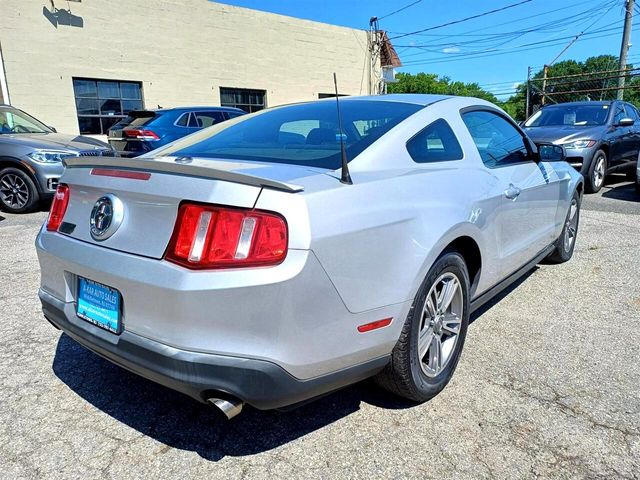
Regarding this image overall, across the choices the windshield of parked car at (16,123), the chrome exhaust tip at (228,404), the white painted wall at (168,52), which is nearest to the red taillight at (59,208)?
the chrome exhaust tip at (228,404)

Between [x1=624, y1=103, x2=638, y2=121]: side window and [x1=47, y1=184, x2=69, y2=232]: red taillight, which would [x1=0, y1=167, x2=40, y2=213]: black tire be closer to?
[x1=47, y1=184, x2=69, y2=232]: red taillight

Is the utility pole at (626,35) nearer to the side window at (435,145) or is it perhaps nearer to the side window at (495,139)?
the side window at (495,139)

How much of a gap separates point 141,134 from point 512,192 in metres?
7.34

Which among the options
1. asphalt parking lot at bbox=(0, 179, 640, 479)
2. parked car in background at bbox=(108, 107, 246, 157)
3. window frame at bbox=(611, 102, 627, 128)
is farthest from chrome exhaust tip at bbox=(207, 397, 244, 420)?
window frame at bbox=(611, 102, 627, 128)

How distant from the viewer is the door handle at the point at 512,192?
3050 mm

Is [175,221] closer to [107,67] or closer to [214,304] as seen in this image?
[214,304]

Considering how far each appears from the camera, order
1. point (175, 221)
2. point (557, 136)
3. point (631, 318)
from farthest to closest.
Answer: point (557, 136), point (631, 318), point (175, 221)

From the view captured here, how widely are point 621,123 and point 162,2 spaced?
1282 centimetres

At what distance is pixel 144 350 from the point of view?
1.87 m

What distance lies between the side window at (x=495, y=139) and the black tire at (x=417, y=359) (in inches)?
35.1

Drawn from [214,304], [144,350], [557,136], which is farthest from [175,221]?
[557,136]

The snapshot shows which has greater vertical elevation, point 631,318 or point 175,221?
point 175,221

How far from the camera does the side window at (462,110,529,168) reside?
3.09 metres

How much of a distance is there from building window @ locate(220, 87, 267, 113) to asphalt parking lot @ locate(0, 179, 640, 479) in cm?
1438
